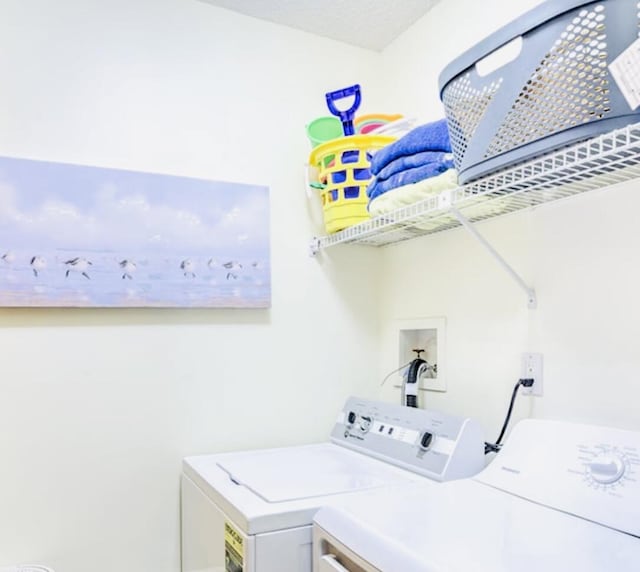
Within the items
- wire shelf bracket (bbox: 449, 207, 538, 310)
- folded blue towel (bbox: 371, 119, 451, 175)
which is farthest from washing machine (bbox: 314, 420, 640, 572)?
folded blue towel (bbox: 371, 119, 451, 175)

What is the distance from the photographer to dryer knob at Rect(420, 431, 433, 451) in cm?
151

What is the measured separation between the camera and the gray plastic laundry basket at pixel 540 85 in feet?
3.14

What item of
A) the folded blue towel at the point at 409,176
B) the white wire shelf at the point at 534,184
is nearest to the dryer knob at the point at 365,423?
the white wire shelf at the point at 534,184

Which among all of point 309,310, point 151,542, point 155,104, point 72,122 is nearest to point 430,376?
point 309,310

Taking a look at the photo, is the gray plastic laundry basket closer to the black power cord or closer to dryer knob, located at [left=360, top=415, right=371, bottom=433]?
the black power cord

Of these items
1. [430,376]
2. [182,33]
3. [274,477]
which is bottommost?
[274,477]

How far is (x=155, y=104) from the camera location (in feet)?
6.16

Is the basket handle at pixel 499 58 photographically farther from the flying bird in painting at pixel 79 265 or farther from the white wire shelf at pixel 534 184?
the flying bird in painting at pixel 79 265

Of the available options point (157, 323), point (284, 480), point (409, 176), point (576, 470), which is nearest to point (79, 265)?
point (157, 323)

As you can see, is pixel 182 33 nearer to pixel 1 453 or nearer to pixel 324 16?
pixel 324 16

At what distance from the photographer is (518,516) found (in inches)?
43.9

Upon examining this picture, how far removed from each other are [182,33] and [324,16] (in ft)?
1.71

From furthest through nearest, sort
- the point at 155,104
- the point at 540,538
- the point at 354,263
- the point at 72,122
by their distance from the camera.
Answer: the point at 354,263
the point at 155,104
the point at 72,122
the point at 540,538

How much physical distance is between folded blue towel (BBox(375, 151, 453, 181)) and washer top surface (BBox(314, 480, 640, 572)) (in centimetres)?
85
